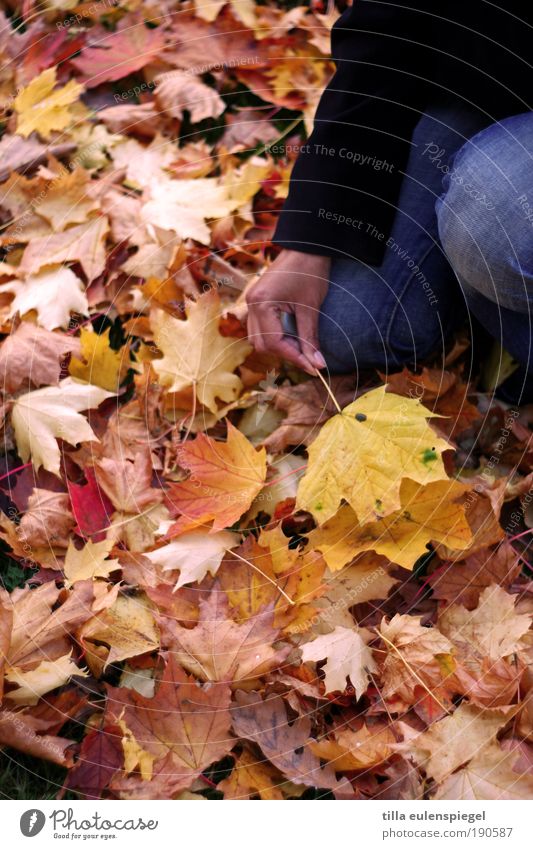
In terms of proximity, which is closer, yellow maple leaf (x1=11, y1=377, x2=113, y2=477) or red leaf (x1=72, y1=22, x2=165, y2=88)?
yellow maple leaf (x1=11, y1=377, x2=113, y2=477)

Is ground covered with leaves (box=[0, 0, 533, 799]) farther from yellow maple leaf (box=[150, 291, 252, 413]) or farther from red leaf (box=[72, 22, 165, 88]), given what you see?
red leaf (box=[72, 22, 165, 88])

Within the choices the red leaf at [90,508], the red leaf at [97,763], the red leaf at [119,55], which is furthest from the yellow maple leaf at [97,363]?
the red leaf at [119,55]

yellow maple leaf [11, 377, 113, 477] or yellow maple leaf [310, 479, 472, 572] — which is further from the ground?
yellow maple leaf [11, 377, 113, 477]

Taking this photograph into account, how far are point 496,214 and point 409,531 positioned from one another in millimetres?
490

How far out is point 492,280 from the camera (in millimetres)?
1159

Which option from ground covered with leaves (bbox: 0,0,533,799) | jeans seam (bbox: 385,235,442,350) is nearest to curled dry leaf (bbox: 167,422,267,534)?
ground covered with leaves (bbox: 0,0,533,799)

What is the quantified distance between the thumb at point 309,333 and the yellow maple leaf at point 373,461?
0.20 m

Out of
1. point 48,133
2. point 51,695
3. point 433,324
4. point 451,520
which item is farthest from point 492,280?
point 48,133

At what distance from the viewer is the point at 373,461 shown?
1117 mm

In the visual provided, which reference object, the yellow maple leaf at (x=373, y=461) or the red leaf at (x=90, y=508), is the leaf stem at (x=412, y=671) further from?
the red leaf at (x=90, y=508)

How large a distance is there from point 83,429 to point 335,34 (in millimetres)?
793

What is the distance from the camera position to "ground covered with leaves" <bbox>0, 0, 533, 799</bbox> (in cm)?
101

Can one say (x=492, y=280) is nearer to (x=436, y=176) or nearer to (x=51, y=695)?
(x=436, y=176)

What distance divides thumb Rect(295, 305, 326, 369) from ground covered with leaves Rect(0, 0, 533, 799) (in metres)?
0.06
